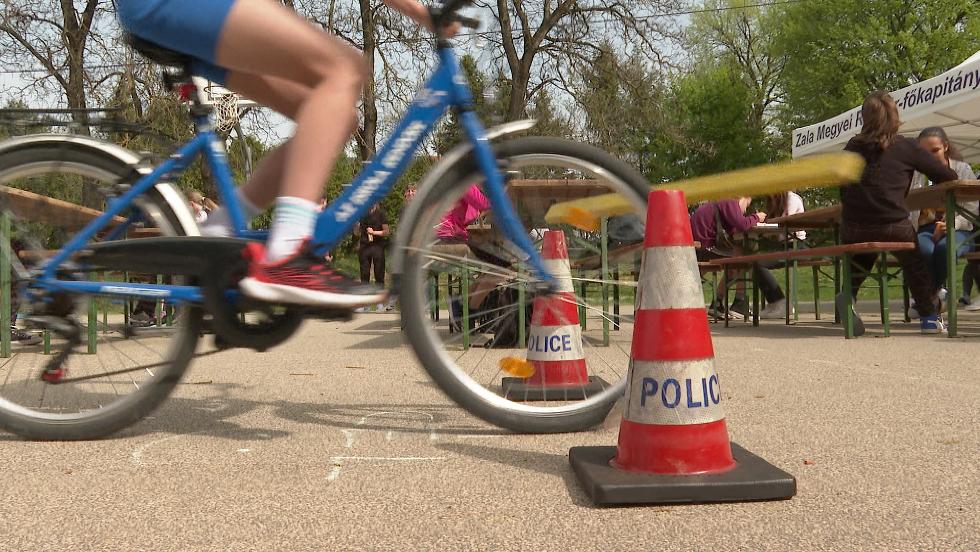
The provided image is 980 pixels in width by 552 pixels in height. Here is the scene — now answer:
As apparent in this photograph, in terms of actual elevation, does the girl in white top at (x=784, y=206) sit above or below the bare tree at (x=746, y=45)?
below

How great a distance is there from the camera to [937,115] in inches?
441

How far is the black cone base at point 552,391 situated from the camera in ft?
10.5

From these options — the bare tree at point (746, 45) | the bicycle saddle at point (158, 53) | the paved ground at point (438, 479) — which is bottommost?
the paved ground at point (438, 479)

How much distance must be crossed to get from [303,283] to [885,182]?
523 centimetres

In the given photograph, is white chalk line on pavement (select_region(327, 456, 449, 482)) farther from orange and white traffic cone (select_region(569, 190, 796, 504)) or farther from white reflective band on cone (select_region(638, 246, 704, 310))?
white reflective band on cone (select_region(638, 246, 704, 310))

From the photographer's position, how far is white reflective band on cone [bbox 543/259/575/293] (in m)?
3.05

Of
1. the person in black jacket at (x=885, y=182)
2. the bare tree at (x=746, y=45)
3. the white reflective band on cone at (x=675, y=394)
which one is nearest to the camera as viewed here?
the white reflective band on cone at (x=675, y=394)

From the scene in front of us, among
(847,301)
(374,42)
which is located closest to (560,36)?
(374,42)

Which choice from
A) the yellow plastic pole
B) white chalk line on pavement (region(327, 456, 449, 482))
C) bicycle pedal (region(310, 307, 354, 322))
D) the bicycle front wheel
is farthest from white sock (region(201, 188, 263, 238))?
the yellow plastic pole

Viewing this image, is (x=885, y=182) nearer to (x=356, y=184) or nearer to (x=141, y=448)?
(x=356, y=184)

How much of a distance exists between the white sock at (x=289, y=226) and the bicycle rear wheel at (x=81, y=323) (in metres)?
0.45

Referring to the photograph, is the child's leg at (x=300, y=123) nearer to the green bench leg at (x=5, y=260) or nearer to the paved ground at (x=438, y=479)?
the paved ground at (x=438, y=479)

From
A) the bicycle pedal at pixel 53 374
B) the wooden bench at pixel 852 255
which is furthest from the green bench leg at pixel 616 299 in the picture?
the wooden bench at pixel 852 255

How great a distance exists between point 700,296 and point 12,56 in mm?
17649
